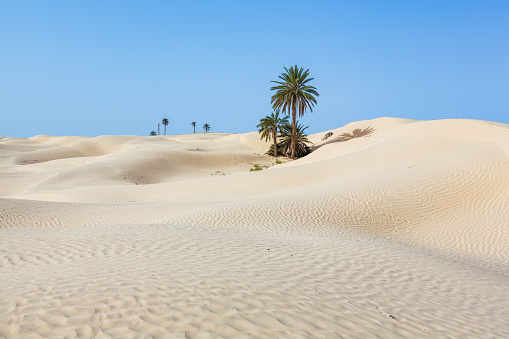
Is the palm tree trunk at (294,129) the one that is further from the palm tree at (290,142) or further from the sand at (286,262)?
the sand at (286,262)

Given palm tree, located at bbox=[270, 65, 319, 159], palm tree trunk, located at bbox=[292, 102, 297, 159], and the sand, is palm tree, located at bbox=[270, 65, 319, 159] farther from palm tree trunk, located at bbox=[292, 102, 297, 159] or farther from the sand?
the sand

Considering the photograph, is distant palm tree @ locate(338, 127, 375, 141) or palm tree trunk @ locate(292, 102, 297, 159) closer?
palm tree trunk @ locate(292, 102, 297, 159)

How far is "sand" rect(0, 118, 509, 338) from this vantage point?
3967 millimetres

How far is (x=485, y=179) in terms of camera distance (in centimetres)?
1755

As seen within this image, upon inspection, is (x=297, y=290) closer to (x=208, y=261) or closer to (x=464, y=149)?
(x=208, y=261)

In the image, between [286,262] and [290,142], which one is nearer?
[286,262]

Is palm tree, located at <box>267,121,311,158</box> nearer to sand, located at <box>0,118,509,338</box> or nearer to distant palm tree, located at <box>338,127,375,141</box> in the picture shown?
distant palm tree, located at <box>338,127,375,141</box>

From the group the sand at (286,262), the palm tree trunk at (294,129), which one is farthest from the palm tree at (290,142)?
the sand at (286,262)

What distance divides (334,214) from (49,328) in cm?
1211

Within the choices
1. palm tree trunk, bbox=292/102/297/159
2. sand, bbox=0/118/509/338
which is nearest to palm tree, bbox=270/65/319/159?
palm tree trunk, bbox=292/102/297/159

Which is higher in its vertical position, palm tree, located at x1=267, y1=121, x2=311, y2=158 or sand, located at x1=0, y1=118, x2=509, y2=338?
palm tree, located at x1=267, y1=121, x2=311, y2=158

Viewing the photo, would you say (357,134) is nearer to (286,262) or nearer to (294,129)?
(294,129)

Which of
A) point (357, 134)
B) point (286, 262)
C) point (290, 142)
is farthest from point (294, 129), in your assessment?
point (286, 262)

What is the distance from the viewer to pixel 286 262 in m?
6.95
